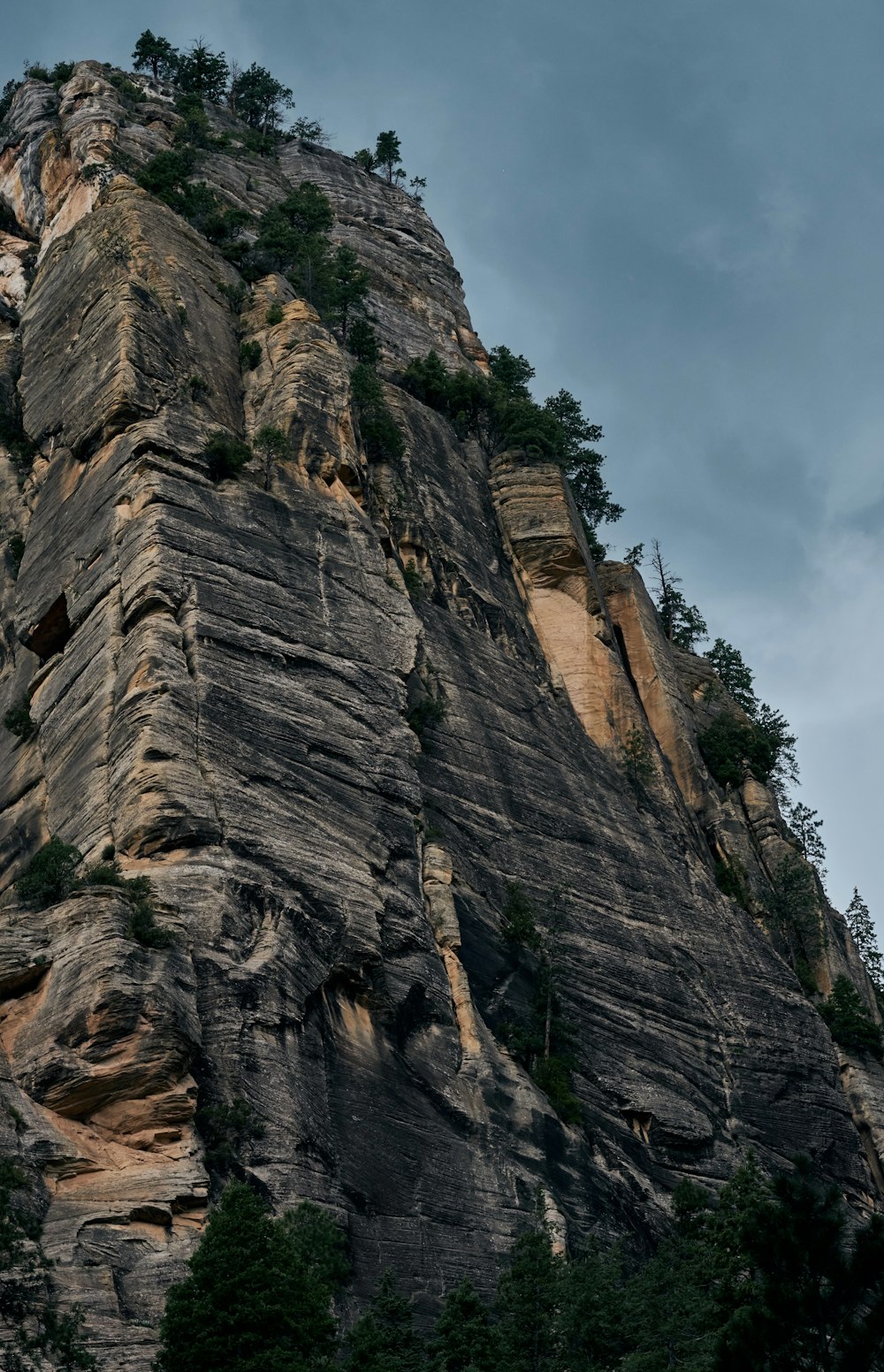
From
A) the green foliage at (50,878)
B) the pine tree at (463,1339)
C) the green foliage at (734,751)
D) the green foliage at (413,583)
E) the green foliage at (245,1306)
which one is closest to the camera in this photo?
the green foliage at (245,1306)

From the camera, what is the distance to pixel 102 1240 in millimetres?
32344

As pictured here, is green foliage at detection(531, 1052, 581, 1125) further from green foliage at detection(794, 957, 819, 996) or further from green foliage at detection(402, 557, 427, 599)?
green foliage at detection(794, 957, 819, 996)

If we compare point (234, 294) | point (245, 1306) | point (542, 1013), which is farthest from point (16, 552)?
point (245, 1306)

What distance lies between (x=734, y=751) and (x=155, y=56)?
53.3 metres

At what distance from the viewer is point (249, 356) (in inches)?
2375

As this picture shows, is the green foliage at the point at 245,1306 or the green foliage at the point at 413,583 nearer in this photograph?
the green foliage at the point at 245,1306

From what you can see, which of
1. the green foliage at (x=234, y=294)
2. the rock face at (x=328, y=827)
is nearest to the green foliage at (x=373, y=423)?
the rock face at (x=328, y=827)

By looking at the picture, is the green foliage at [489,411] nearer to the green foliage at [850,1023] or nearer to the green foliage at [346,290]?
the green foliage at [346,290]

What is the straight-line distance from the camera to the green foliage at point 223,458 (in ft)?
171

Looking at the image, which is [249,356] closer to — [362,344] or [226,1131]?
[362,344]

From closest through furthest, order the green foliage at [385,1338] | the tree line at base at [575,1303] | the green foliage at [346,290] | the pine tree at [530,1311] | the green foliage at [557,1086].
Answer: the tree line at base at [575,1303] → the green foliage at [385,1338] → the pine tree at [530,1311] → the green foliage at [557,1086] → the green foliage at [346,290]

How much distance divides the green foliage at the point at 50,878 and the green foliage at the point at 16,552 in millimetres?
17258

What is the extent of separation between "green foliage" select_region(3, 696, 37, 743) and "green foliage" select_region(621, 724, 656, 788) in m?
20.2

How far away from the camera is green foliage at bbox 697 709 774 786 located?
228 feet
